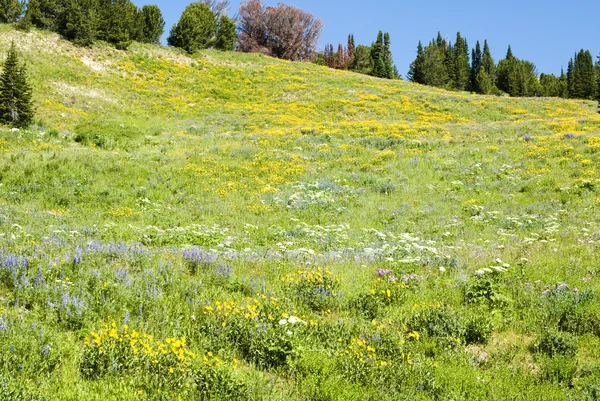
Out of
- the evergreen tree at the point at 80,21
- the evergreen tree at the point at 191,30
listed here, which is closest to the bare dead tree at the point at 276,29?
the evergreen tree at the point at 191,30

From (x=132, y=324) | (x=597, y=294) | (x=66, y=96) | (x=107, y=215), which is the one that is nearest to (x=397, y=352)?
(x=132, y=324)

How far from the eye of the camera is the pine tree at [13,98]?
23891 mm

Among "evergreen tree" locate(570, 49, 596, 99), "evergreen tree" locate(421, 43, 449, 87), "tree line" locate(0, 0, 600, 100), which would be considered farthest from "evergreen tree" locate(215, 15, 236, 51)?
"evergreen tree" locate(570, 49, 596, 99)

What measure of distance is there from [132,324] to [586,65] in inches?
4735

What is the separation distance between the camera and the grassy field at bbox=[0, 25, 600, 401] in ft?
13.7

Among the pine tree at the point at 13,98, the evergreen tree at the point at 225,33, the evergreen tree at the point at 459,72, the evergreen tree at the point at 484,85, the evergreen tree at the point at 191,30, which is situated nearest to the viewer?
the pine tree at the point at 13,98

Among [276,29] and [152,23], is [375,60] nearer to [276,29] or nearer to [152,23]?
[276,29]

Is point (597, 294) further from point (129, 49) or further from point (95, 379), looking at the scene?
point (129, 49)

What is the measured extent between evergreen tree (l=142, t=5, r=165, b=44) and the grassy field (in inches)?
1532

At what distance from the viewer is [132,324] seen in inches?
187

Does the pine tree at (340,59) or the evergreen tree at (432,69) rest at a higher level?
the pine tree at (340,59)

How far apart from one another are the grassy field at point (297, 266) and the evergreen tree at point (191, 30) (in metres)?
36.9

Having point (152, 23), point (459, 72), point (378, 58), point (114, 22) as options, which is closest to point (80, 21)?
point (114, 22)

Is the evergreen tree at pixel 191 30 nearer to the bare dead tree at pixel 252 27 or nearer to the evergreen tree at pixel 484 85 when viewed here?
the bare dead tree at pixel 252 27
